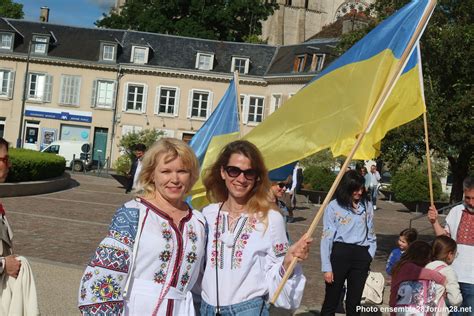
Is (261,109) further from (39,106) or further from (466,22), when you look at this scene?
(466,22)

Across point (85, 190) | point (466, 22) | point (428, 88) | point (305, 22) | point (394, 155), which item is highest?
point (305, 22)

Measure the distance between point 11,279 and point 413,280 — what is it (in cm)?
329

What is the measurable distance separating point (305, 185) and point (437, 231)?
28524mm

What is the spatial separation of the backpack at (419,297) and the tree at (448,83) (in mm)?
6943

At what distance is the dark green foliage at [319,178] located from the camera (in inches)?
1374

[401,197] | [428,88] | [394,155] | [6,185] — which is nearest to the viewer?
[428,88]

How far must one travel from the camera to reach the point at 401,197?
106 feet

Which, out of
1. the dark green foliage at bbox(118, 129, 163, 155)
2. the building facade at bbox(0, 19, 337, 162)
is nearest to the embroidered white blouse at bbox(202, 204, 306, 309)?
the dark green foliage at bbox(118, 129, 163, 155)

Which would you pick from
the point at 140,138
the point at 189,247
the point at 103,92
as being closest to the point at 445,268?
the point at 189,247

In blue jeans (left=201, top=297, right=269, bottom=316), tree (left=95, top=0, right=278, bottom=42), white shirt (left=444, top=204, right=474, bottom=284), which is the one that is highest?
tree (left=95, top=0, right=278, bottom=42)

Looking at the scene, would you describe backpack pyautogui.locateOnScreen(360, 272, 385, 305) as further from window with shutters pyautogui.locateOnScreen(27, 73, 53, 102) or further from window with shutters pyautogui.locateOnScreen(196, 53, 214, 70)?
window with shutters pyautogui.locateOnScreen(27, 73, 53, 102)

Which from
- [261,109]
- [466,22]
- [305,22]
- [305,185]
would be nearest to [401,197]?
[305,185]

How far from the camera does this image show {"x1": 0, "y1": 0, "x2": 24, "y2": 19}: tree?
7169 centimetres

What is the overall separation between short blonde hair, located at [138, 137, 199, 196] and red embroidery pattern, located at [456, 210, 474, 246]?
3.91 m
